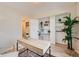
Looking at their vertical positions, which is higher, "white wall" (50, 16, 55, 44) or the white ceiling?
the white ceiling

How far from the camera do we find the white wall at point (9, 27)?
1.99 metres

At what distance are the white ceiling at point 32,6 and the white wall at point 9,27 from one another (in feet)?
0.26

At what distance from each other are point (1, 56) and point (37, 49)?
62 cm

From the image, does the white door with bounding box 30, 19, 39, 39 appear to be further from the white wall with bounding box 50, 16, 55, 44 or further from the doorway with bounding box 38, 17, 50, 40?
the white wall with bounding box 50, 16, 55, 44

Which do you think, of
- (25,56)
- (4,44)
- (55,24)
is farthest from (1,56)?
(55,24)

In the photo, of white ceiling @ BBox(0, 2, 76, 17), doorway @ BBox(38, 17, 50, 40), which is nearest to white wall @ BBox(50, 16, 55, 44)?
doorway @ BBox(38, 17, 50, 40)

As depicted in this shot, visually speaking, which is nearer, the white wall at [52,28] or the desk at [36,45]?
the desk at [36,45]

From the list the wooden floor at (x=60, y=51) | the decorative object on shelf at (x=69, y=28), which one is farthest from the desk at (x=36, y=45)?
the decorative object on shelf at (x=69, y=28)

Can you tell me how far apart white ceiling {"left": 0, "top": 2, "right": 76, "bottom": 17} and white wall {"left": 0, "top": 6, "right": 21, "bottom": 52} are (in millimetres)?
81

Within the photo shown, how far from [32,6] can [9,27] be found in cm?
56

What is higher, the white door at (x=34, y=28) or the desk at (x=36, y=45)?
the white door at (x=34, y=28)

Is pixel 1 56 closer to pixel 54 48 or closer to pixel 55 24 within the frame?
pixel 54 48

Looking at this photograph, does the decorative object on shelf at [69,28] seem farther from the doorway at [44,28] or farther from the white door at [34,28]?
the white door at [34,28]

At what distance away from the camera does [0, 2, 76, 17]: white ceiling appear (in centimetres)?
194
